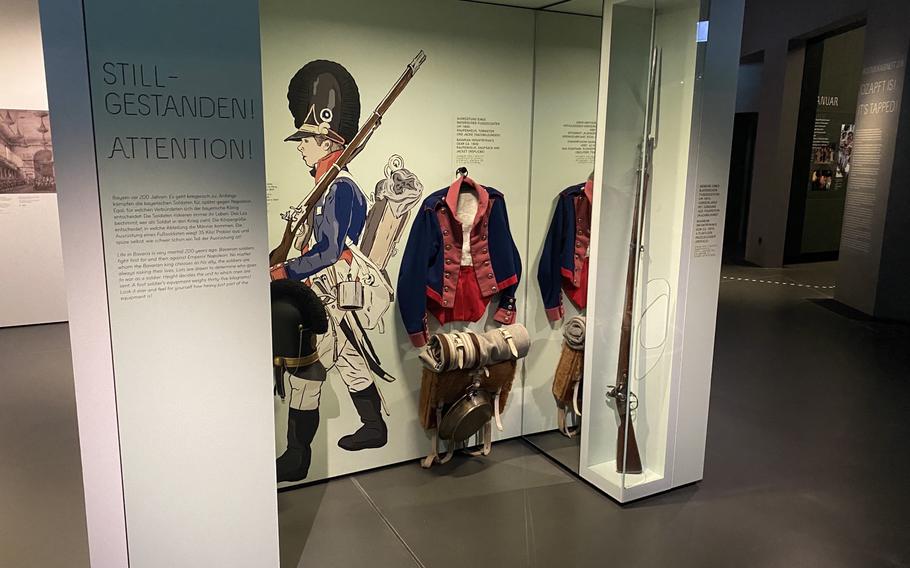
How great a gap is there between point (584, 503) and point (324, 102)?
2.32 meters

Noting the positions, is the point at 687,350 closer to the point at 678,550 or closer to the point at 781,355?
the point at 678,550

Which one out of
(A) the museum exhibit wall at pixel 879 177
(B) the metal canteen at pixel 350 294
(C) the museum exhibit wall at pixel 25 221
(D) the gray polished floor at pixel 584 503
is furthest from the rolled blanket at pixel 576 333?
(C) the museum exhibit wall at pixel 25 221

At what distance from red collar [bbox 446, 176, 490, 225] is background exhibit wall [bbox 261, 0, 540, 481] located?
80mm

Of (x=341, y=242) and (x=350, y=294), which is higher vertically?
(x=341, y=242)

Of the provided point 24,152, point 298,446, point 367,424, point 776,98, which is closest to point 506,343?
point 367,424

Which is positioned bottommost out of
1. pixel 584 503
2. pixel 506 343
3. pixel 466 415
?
pixel 584 503

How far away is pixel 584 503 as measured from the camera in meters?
3.30

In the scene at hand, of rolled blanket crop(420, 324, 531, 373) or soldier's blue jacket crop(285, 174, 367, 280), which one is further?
rolled blanket crop(420, 324, 531, 373)

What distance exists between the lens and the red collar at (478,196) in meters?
3.46

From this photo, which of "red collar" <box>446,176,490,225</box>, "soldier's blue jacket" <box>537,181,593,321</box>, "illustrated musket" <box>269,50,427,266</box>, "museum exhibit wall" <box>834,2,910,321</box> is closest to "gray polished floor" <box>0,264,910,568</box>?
"soldier's blue jacket" <box>537,181,593,321</box>

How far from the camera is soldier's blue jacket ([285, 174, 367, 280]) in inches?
127

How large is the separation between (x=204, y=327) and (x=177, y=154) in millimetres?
560

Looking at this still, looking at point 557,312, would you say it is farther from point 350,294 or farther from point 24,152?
point 24,152

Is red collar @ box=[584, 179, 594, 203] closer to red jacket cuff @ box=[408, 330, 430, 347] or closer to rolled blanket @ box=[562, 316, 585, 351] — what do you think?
rolled blanket @ box=[562, 316, 585, 351]
